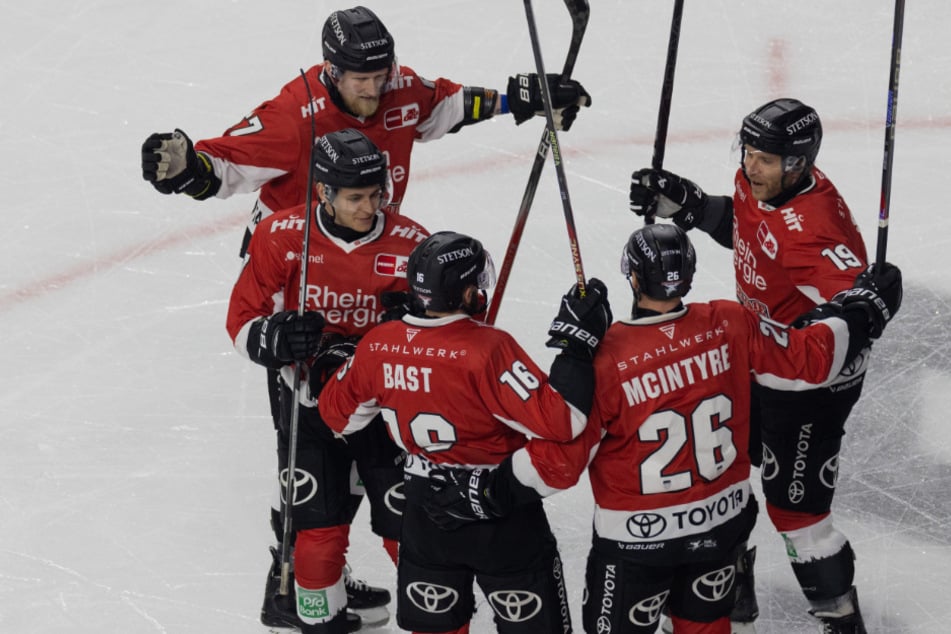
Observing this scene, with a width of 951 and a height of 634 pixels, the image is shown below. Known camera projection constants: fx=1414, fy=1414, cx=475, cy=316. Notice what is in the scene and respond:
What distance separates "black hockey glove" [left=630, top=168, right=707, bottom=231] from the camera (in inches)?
164

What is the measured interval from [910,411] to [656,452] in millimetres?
1994

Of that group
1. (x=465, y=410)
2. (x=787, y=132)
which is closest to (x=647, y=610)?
(x=465, y=410)

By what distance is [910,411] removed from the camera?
4891 mm

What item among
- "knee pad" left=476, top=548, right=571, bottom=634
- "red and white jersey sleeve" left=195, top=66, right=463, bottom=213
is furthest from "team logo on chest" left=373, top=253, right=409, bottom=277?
"knee pad" left=476, top=548, right=571, bottom=634

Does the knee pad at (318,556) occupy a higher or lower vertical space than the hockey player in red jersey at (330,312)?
lower

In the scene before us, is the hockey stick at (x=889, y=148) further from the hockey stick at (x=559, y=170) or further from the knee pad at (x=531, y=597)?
the knee pad at (x=531, y=597)

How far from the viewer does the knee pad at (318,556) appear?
387 cm

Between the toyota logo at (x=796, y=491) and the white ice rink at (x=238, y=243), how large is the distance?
44 centimetres

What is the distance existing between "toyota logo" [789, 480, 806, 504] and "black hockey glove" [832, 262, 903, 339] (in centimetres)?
51

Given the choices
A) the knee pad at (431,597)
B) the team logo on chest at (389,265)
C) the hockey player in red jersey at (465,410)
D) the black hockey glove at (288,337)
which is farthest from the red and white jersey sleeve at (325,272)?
the knee pad at (431,597)

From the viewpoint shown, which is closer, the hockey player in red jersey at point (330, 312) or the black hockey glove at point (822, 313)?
the black hockey glove at point (822, 313)

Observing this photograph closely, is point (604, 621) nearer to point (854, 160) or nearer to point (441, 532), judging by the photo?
point (441, 532)

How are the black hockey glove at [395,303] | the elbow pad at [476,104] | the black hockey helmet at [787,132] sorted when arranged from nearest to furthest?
1. the black hockey glove at [395,303]
2. the black hockey helmet at [787,132]
3. the elbow pad at [476,104]

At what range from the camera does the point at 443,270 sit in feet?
10.7
